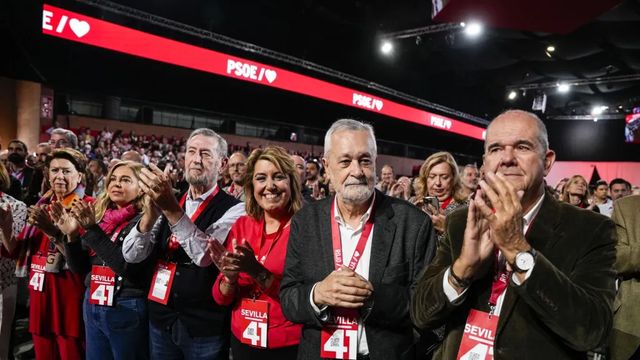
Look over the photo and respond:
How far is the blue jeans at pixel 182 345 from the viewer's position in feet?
6.68

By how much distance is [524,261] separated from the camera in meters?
1.08

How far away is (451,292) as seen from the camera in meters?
1.25

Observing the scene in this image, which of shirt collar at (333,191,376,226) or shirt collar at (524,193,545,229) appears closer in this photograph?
shirt collar at (524,193,545,229)

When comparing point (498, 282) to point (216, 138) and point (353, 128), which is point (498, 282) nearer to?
point (353, 128)

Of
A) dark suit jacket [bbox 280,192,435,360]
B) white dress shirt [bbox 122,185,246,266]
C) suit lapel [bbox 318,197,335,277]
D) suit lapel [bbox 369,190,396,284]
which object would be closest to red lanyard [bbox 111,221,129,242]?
white dress shirt [bbox 122,185,246,266]

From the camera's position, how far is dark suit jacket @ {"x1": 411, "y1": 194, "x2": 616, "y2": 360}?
107 centimetres

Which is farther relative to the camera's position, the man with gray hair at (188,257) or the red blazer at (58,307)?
the red blazer at (58,307)

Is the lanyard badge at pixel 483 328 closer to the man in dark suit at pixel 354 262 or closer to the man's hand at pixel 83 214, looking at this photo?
the man in dark suit at pixel 354 262

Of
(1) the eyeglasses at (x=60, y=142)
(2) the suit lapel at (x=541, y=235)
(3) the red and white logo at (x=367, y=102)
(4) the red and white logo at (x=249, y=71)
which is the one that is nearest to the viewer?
(2) the suit lapel at (x=541, y=235)

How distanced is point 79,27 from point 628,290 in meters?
7.00

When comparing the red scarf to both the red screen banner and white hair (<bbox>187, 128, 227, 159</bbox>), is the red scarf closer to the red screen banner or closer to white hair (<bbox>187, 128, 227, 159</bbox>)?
white hair (<bbox>187, 128, 227, 159</bbox>)

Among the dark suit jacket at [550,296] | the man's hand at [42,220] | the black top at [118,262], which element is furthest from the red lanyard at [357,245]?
the man's hand at [42,220]

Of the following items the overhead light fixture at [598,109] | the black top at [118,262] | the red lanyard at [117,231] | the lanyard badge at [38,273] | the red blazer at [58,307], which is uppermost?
the overhead light fixture at [598,109]

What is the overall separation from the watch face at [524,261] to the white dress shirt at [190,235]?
1311mm
